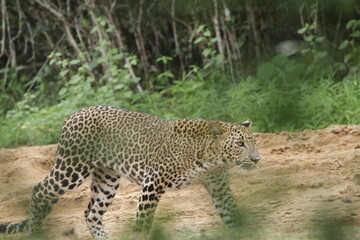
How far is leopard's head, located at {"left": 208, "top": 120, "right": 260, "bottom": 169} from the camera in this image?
5051 millimetres

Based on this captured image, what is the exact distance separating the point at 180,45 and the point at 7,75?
3312mm

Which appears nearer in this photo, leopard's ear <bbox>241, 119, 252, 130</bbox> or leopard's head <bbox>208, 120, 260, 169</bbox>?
leopard's ear <bbox>241, 119, 252, 130</bbox>

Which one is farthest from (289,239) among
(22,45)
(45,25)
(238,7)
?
(22,45)

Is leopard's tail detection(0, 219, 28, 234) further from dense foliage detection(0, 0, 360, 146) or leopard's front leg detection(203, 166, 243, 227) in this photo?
dense foliage detection(0, 0, 360, 146)

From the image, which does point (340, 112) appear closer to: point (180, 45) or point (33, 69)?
point (180, 45)

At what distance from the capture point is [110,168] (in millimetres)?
5598

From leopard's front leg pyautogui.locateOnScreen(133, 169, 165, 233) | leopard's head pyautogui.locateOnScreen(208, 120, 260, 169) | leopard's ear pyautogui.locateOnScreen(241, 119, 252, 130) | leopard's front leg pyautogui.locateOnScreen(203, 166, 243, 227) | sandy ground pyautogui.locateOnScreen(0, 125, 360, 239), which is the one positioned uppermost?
leopard's ear pyautogui.locateOnScreen(241, 119, 252, 130)

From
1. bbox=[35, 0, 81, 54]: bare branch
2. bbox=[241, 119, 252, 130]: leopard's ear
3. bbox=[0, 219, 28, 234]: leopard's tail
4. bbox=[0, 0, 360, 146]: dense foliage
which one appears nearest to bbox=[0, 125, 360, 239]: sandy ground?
bbox=[0, 219, 28, 234]: leopard's tail

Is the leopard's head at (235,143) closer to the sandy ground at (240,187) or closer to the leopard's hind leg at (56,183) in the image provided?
the sandy ground at (240,187)

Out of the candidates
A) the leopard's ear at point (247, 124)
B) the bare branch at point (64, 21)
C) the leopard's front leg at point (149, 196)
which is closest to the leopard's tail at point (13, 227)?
the leopard's front leg at point (149, 196)

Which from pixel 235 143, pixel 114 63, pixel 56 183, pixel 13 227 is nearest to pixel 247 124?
pixel 235 143

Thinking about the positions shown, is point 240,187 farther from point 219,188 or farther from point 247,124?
point 247,124

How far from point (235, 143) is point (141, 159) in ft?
2.72

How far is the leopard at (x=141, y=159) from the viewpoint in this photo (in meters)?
5.20
